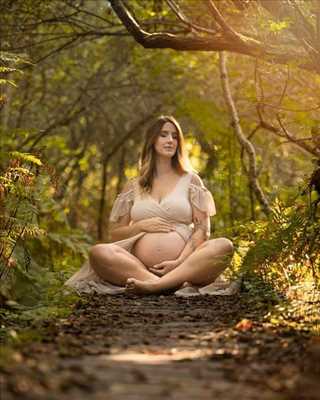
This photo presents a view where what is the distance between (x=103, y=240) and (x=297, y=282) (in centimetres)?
1031

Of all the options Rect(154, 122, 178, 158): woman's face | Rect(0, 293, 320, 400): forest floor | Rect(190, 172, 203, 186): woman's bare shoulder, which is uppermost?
Rect(154, 122, 178, 158): woman's face

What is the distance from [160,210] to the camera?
28.5 ft

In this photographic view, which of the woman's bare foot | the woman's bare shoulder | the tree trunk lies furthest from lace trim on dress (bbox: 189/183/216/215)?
the tree trunk

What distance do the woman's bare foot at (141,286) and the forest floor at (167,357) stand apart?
1.28 metres

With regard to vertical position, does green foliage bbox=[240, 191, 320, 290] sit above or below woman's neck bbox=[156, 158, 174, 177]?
below

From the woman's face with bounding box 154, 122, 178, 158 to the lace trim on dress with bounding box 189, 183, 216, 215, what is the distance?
469 mm

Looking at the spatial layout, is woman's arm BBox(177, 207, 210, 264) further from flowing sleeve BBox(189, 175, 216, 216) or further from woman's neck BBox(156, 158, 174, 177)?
woman's neck BBox(156, 158, 174, 177)

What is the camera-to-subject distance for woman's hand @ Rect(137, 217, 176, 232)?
8.59 m

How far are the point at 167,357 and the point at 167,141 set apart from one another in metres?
4.78

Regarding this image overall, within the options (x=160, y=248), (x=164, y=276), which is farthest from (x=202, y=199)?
(x=164, y=276)

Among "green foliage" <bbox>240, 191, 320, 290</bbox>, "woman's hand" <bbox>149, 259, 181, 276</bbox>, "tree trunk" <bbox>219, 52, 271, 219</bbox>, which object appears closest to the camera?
"green foliage" <bbox>240, 191, 320, 290</bbox>

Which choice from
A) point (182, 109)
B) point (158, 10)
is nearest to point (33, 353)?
point (158, 10)

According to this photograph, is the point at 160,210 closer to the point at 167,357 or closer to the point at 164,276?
the point at 164,276

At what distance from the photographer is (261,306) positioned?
6.51 metres
